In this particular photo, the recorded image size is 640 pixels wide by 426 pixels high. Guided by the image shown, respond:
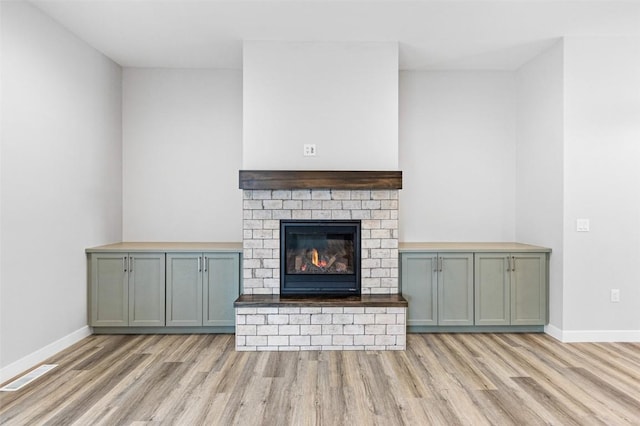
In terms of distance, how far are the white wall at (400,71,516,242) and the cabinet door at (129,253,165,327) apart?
266cm

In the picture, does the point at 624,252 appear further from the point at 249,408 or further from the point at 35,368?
the point at 35,368

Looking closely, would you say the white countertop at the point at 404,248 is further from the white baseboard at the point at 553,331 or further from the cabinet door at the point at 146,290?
the white baseboard at the point at 553,331

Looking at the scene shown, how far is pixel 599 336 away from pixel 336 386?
266 centimetres

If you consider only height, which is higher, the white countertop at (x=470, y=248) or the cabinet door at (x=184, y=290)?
the white countertop at (x=470, y=248)

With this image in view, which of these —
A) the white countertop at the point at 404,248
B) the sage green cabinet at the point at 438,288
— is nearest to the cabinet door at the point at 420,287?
the sage green cabinet at the point at 438,288

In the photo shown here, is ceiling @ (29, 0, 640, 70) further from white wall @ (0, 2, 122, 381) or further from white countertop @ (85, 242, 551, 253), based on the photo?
white countertop @ (85, 242, 551, 253)

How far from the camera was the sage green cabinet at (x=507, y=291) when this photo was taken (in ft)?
13.4

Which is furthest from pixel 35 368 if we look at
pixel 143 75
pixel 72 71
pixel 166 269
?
pixel 143 75

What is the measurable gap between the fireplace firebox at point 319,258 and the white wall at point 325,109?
58 centimetres

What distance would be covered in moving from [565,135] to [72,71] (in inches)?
180

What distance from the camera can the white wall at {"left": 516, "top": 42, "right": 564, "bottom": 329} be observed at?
392cm

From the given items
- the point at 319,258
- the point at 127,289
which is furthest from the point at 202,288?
the point at 319,258

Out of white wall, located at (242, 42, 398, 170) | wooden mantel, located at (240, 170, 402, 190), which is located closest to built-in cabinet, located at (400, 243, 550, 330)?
wooden mantel, located at (240, 170, 402, 190)

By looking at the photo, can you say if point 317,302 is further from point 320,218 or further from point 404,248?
point 404,248
